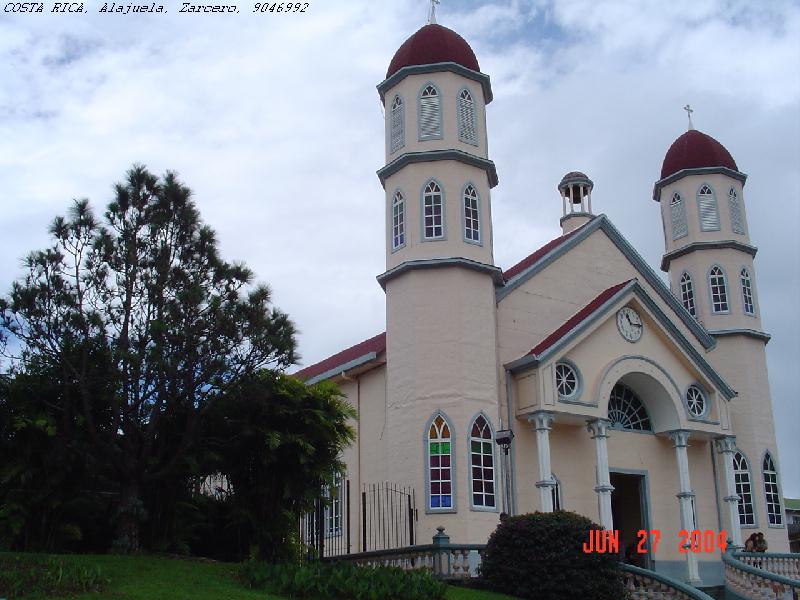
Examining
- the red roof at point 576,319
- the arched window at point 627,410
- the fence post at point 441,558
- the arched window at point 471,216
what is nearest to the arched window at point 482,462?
the red roof at point 576,319

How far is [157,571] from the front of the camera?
14.8m

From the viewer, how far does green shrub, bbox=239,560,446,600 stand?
1455cm

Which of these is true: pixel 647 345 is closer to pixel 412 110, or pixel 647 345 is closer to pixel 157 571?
pixel 412 110

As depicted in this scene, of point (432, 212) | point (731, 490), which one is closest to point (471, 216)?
point (432, 212)

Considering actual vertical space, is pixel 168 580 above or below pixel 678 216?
below

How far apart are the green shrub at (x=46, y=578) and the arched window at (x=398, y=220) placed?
12.2 metres

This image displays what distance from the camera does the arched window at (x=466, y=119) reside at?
24531mm

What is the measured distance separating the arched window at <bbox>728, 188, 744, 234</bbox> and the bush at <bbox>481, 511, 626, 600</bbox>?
15.6 m

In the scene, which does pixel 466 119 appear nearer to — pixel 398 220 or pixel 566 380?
pixel 398 220

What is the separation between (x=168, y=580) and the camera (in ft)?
46.9

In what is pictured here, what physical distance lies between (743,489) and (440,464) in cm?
1076

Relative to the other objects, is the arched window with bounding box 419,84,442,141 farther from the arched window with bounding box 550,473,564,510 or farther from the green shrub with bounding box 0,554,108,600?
the green shrub with bounding box 0,554,108,600

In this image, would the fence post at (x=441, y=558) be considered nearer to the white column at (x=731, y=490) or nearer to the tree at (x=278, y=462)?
the tree at (x=278, y=462)

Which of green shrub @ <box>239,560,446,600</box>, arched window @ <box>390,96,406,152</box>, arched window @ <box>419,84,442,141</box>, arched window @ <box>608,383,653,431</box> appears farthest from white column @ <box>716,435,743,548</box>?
green shrub @ <box>239,560,446,600</box>
